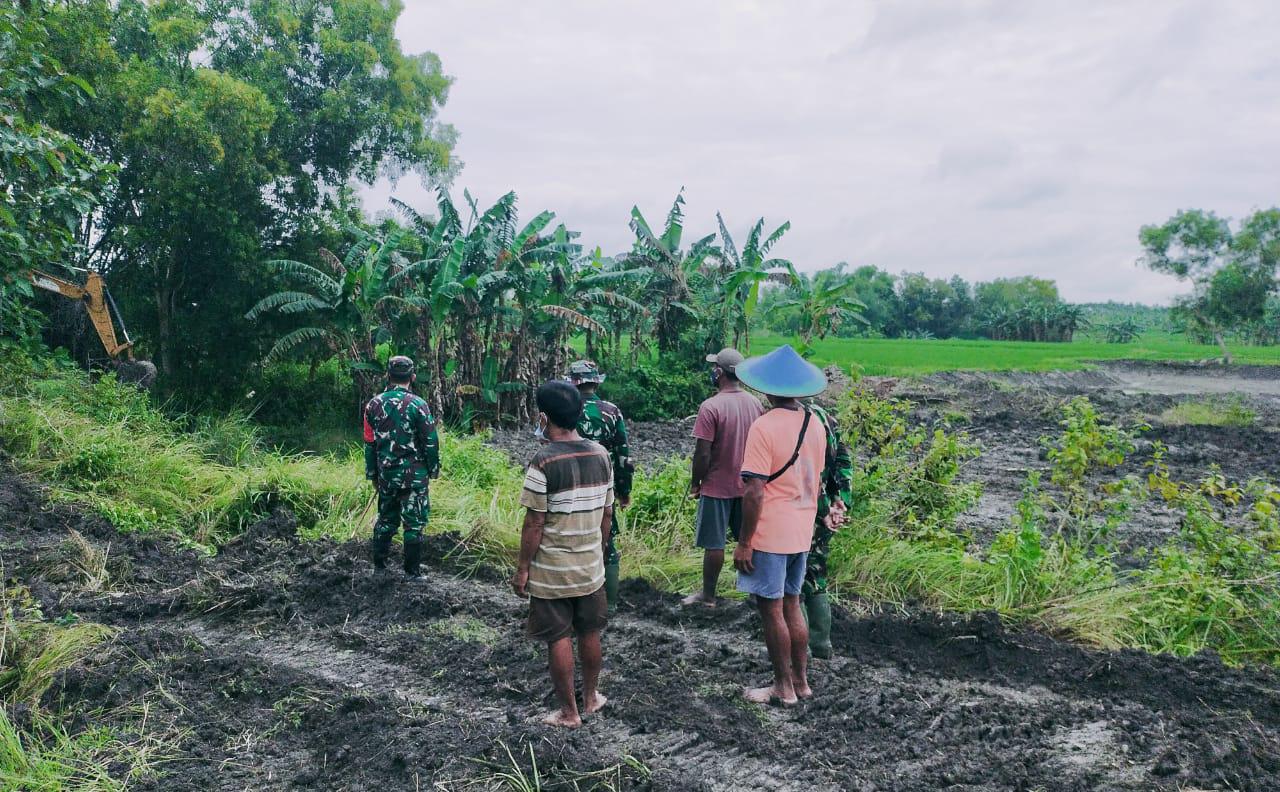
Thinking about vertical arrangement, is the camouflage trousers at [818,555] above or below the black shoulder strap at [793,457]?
below

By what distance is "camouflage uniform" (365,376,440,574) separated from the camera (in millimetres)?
6270

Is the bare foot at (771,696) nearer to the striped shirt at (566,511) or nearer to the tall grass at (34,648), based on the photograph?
the striped shirt at (566,511)

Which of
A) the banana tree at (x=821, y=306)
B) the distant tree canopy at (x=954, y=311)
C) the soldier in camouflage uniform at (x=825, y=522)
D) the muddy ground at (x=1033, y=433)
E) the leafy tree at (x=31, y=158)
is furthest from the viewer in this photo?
the distant tree canopy at (x=954, y=311)

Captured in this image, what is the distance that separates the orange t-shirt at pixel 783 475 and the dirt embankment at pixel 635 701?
872 millimetres

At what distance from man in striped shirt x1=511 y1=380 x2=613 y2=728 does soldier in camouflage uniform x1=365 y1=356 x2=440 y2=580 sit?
8.28ft

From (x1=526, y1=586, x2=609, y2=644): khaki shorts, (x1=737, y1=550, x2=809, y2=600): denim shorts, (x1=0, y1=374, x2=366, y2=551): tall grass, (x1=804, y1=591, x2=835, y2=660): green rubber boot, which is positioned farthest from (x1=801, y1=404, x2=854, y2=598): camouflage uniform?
(x1=0, y1=374, x2=366, y2=551): tall grass

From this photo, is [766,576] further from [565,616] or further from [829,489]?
[565,616]

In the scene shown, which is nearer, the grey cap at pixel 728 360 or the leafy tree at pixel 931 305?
the grey cap at pixel 728 360

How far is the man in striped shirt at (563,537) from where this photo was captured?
3.91m

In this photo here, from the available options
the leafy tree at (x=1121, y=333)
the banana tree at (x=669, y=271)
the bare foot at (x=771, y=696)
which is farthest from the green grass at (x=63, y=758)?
the leafy tree at (x=1121, y=333)

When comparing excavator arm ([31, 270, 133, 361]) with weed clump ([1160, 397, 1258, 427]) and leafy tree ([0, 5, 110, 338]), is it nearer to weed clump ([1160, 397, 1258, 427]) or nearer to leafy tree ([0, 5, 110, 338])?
leafy tree ([0, 5, 110, 338])

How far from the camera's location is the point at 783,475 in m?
4.21

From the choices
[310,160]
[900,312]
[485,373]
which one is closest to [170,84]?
[310,160]

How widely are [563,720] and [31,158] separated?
565cm
